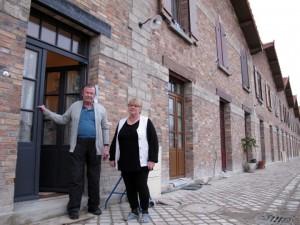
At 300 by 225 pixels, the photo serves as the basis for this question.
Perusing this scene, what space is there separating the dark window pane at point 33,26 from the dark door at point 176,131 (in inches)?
154

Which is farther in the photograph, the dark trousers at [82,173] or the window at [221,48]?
the window at [221,48]

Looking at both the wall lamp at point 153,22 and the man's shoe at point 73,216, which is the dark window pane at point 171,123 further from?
the man's shoe at point 73,216

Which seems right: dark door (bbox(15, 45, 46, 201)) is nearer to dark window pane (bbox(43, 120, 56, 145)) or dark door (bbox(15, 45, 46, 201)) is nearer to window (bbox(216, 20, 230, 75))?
dark window pane (bbox(43, 120, 56, 145))

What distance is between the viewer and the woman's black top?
3770 millimetres

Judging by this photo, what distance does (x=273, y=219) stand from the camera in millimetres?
4086

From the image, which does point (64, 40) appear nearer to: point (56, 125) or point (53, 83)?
point (53, 83)

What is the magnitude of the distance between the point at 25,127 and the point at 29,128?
2.0 inches

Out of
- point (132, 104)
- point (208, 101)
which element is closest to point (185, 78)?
point (208, 101)

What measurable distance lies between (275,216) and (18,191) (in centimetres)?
337

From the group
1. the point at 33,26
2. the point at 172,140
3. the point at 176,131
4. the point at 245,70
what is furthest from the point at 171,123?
the point at 245,70

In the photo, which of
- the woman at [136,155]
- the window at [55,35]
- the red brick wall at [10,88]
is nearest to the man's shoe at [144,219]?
the woman at [136,155]

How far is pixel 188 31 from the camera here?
814 cm

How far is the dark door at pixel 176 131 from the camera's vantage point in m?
7.37

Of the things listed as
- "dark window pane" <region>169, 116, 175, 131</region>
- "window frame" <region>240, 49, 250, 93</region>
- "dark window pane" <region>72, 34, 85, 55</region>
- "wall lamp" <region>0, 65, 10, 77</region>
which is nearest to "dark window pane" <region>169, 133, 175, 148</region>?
"dark window pane" <region>169, 116, 175, 131</region>
